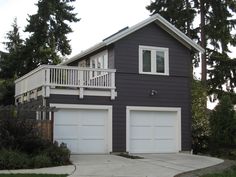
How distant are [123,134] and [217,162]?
17.1ft

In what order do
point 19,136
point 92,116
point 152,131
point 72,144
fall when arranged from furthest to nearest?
point 152,131
point 92,116
point 72,144
point 19,136

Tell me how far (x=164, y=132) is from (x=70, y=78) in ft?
18.9

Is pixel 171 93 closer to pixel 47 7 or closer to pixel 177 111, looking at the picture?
pixel 177 111

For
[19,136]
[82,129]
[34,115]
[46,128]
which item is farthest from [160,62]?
[19,136]

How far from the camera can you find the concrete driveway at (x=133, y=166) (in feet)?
53.5

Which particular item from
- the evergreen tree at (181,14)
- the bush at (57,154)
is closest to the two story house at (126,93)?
the bush at (57,154)

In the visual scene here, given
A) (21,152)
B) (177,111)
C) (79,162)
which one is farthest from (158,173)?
(177,111)

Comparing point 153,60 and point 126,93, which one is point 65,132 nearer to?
point 126,93

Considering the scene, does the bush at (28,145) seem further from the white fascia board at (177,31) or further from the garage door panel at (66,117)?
the white fascia board at (177,31)

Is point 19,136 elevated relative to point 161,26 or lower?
lower

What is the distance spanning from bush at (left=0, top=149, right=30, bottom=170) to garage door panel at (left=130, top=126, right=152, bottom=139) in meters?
7.85

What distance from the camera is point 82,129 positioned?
2325 centimetres

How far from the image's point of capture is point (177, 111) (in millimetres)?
25641

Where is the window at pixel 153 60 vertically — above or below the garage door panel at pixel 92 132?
above
